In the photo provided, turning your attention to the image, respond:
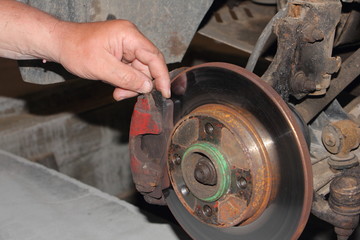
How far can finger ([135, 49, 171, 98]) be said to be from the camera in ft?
2.77

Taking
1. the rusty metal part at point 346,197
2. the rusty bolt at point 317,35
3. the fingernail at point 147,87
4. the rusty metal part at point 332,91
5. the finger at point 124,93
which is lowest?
the rusty metal part at point 346,197

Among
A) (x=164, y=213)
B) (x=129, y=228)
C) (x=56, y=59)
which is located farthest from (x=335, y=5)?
(x=164, y=213)

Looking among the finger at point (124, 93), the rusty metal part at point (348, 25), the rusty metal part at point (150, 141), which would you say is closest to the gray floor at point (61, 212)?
the rusty metal part at point (150, 141)

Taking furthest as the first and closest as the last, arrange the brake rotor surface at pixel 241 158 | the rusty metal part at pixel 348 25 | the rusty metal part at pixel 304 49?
the rusty metal part at pixel 348 25, the rusty metal part at pixel 304 49, the brake rotor surface at pixel 241 158

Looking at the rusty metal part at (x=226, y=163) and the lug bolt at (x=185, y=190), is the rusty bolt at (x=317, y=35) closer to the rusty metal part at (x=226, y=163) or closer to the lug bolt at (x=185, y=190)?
the rusty metal part at (x=226, y=163)

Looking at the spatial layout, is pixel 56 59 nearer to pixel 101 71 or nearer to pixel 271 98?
pixel 101 71

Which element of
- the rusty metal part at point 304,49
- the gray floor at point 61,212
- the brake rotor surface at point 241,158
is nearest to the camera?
the brake rotor surface at point 241,158

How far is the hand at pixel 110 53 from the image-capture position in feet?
2.68

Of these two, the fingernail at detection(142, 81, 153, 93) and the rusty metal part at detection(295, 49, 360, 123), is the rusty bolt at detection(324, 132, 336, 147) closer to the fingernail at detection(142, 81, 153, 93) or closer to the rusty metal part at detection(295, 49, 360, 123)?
the rusty metal part at detection(295, 49, 360, 123)

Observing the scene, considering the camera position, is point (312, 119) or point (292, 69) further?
point (312, 119)

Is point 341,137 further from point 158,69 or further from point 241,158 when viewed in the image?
A: point 158,69

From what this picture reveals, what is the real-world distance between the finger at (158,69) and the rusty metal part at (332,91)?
0.90ft

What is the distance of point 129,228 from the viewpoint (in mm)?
1312

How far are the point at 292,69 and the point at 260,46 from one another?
0.10 meters
